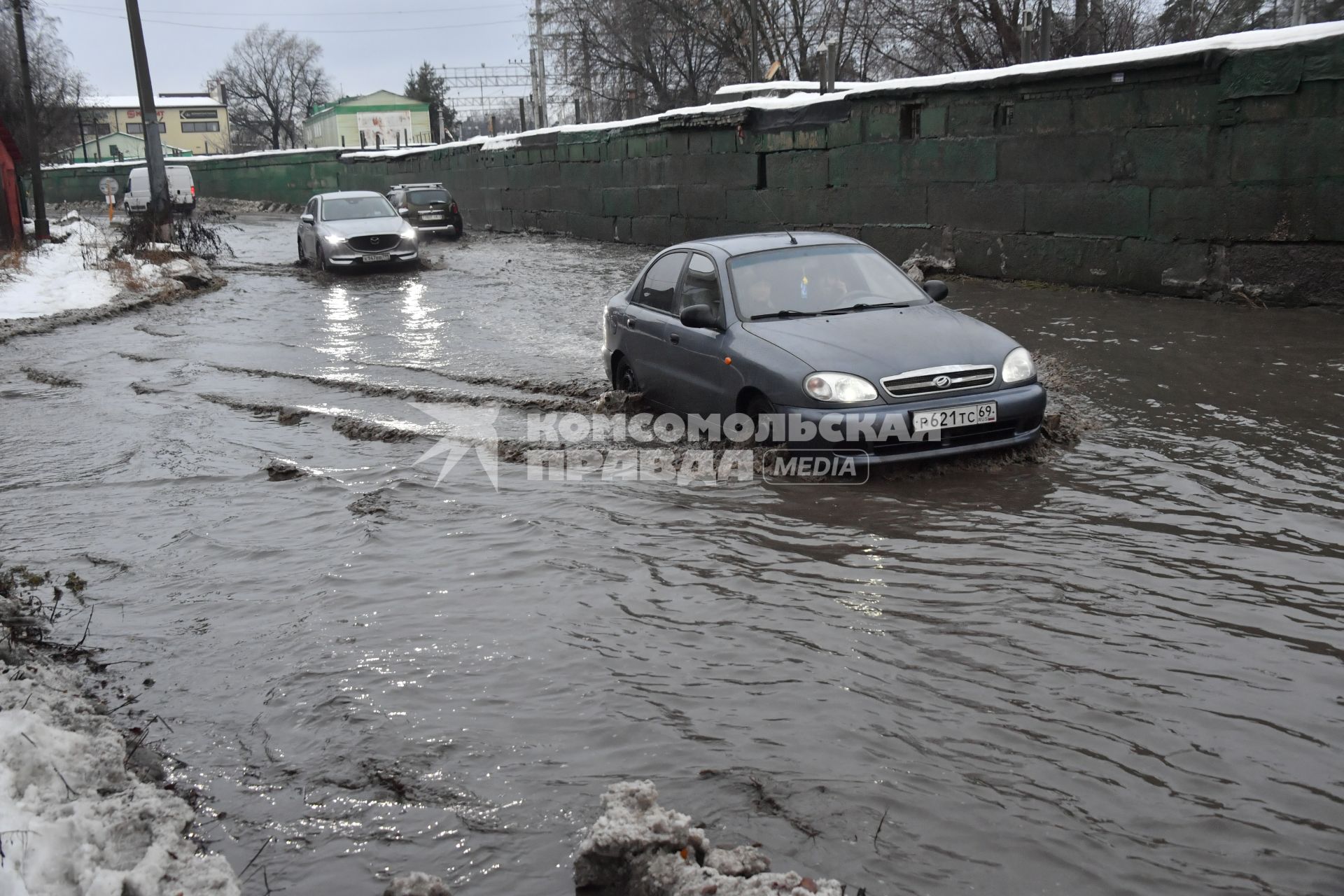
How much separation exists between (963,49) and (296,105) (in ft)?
292

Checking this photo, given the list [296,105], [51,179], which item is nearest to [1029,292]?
[51,179]

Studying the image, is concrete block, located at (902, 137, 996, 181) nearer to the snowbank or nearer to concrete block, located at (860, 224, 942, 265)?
concrete block, located at (860, 224, 942, 265)

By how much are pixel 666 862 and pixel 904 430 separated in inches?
150

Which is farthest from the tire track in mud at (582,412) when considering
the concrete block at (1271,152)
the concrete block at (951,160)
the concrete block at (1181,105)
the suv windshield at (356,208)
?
the suv windshield at (356,208)

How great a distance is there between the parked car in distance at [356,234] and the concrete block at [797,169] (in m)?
7.13

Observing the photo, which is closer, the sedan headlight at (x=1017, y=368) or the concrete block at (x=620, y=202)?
the sedan headlight at (x=1017, y=368)

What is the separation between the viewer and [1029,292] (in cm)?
1352

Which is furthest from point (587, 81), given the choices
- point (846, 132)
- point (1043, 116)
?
point (1043, 116)

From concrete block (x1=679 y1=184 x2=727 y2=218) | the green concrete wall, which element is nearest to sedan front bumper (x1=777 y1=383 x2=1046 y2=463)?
the green concrete wall

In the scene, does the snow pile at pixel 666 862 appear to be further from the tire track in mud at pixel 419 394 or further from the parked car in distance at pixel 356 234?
the parked car in distance at pixel 356 234

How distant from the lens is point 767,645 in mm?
4652

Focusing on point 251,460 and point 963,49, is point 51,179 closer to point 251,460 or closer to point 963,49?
point 963,49

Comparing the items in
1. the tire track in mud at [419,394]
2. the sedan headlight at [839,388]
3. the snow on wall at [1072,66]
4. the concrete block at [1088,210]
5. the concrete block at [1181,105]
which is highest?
the snow on wall at [1072,66]

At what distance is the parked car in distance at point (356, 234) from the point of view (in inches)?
850
